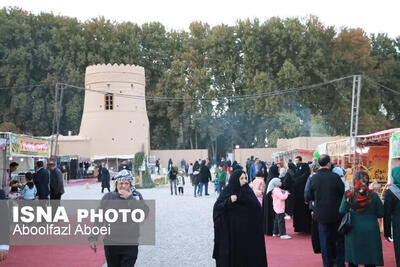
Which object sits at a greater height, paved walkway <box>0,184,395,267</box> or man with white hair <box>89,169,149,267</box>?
man with white hair <box>89,169,149,267</box>

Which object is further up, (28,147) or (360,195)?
(28,147)

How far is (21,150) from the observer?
43.3 feet

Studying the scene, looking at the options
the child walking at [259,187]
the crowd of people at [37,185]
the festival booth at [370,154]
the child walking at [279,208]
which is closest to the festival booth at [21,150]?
the crowd of people at [37,185]

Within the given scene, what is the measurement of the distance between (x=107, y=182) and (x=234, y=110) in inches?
1051

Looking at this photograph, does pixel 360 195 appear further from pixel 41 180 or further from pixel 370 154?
pixel 370 154

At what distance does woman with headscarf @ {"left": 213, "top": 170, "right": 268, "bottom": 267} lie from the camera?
19.2 ft

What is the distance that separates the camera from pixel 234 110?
47.7 meters

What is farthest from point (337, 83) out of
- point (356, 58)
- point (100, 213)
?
point (100, 213)

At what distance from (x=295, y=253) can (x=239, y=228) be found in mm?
2908

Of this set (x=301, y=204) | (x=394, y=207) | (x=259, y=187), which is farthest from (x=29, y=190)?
(x=394, y=207)

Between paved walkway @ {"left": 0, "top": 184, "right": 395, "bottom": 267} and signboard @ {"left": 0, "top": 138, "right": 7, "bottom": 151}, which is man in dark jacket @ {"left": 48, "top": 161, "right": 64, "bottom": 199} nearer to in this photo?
signboard @ {"left": 0, "top": 138, "right": 7, "bottom": 151}

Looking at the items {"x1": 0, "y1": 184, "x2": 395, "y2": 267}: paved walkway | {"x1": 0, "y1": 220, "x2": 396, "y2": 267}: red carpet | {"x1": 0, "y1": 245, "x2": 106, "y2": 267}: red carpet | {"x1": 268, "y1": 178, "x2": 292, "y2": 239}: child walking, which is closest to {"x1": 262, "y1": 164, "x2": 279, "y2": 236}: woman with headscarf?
{"x1": 268, "y1": 178, "x2": 292, "y2": 239}: child walking

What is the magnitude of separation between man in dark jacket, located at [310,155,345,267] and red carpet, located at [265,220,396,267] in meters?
0.72

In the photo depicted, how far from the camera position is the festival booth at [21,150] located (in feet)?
39.5
